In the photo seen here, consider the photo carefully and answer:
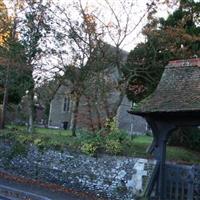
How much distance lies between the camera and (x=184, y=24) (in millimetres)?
25578

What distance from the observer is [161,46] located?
81.5ft

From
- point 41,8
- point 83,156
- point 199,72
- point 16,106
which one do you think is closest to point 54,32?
point 41,8

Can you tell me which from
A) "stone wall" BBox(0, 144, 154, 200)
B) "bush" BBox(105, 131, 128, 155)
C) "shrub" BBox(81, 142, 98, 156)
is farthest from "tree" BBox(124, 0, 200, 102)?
"stone wall" BBox(0, 144, 154, 200)

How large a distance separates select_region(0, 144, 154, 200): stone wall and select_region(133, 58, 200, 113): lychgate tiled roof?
87.4 inches

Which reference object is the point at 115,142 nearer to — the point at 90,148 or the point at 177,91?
the point at 90,148

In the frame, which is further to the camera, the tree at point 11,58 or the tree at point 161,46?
the tree at point 11,58

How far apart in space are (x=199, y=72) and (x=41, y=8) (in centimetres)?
1068

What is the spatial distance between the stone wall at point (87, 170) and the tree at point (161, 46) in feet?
21.5

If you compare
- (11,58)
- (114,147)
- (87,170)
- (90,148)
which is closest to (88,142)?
(90,148)

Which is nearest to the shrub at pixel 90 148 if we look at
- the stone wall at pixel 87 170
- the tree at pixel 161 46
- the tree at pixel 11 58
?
the stone wall at pixel 87 170

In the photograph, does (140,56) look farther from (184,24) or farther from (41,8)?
(41,8)

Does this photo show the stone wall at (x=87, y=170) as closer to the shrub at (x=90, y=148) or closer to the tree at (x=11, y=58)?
the shrub at (x=90, y=148)

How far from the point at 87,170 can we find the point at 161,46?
28.8ft

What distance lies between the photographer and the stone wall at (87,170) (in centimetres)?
1778
